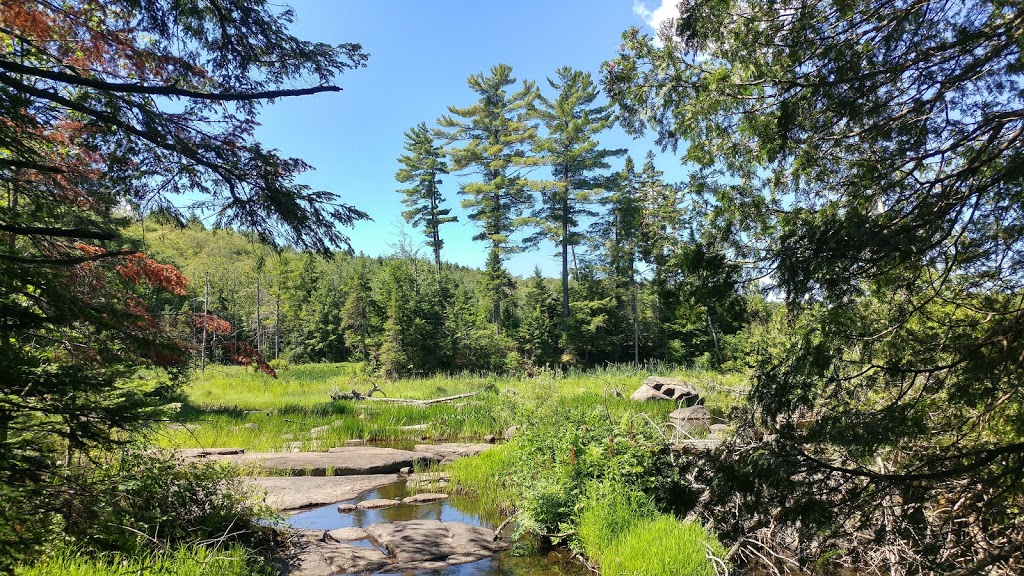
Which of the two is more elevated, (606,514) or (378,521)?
(606,514)

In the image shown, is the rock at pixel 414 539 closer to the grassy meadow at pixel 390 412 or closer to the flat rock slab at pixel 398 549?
the flat rock slab at pixel 398 549

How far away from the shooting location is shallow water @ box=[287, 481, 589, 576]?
4.97m

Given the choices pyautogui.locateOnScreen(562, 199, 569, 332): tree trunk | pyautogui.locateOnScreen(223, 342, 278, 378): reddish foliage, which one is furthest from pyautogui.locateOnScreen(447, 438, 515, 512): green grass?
pyautogui.locateOnScreen(562, 199, 569, 332): tree trunk

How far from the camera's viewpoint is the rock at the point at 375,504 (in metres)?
7.11

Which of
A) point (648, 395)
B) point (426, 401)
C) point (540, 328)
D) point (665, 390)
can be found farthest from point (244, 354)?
point (540, 328)

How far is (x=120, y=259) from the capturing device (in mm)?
4574

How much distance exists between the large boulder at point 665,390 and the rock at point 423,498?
8044 mm

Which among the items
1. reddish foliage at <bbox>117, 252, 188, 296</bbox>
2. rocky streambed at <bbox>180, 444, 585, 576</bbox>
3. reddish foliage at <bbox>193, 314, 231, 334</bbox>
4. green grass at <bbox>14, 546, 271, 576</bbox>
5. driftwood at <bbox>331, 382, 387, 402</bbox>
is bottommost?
rocky streambed at <bbox>180, 444, 585, 576</bbox>

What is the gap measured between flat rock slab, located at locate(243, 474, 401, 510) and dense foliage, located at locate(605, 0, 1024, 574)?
19.1 ft

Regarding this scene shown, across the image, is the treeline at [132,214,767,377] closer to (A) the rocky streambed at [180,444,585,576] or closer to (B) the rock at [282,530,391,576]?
(A) the rocky streambed at [180,444,585,576]

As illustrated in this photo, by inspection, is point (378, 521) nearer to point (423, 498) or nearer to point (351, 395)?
point (423, 498)

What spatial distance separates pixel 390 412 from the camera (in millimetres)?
13922

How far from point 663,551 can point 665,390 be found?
38.0 ft

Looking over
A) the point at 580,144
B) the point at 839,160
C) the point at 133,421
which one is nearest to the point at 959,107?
the point at 839,160
